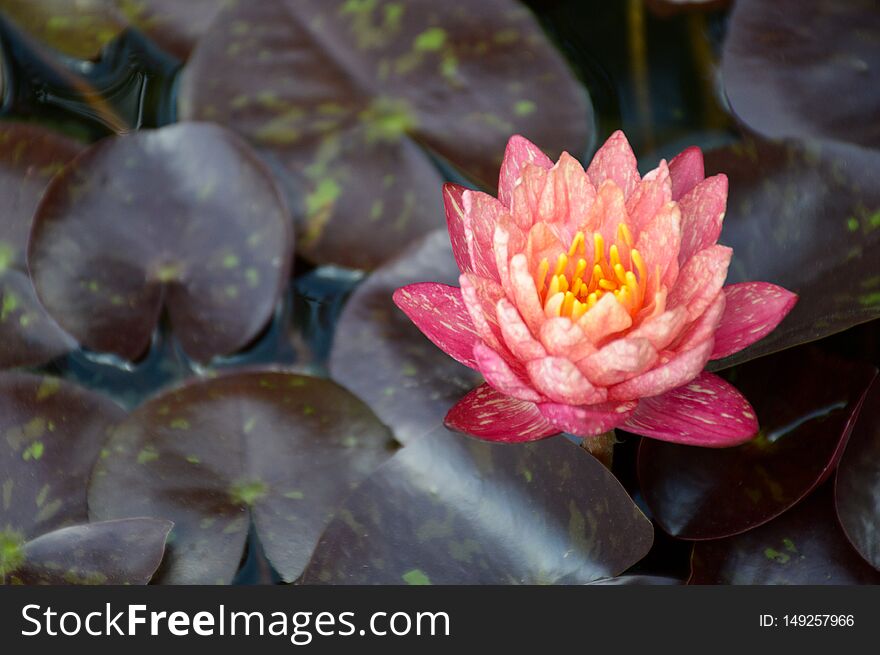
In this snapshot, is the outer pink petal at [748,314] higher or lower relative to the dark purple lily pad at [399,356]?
higher

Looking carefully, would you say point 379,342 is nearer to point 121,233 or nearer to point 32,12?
point 121,233

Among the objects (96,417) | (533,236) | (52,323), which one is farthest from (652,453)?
(52,323)

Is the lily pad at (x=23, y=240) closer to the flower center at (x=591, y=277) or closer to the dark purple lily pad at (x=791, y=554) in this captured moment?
the flower center at (x=591, y=277)

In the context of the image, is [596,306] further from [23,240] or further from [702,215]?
[23,240]

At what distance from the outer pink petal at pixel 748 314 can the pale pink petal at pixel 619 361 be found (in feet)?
0.46

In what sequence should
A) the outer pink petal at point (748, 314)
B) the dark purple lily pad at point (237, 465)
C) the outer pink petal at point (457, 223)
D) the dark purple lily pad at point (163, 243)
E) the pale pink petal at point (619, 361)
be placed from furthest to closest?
the dark purple lily pad at point (163, 243) < the dark purple lily pad at point (237, 465) < the outer pink petal at point (457, 223) < the outer pink petal at point (748, 314) < the pale pink petal at point (619, 361)

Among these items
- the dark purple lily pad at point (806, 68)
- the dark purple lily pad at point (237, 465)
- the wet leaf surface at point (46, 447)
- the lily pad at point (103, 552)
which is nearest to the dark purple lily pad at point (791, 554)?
the dark purple lily pad at point (237, 465)

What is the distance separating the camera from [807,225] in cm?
113

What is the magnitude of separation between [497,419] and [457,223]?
0.82 feet

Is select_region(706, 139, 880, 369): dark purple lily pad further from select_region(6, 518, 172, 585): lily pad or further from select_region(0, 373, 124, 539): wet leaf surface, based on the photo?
select_region(0, 373, 124, 539): wet leaf surface

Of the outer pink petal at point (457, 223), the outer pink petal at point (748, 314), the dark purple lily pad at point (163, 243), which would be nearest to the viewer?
the outer pink petal at point (748, 314)

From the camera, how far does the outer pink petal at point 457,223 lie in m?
0.99

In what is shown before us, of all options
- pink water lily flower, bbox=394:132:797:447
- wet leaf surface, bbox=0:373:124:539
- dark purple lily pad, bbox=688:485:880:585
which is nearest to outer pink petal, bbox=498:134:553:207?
pink water lily flower, bbox=394:132:797:447

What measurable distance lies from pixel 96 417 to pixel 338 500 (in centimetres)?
39
